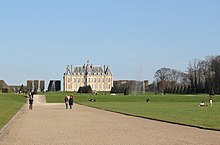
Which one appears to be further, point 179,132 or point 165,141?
point 179,132

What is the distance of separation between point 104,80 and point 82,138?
134 m

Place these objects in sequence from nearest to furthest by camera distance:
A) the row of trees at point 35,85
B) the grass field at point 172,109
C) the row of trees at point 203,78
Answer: the grass field at point 172,109, the row of trees at point 203,78, the row of trees at point 35,85

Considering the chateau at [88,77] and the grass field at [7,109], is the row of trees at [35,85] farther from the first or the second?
the grass field at [7,109]

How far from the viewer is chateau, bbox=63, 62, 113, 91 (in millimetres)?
145875

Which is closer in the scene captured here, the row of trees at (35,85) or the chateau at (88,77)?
the row of trees at (35,85)

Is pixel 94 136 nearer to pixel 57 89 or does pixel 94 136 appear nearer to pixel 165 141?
pixel 165 141

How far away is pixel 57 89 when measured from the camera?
140 meters

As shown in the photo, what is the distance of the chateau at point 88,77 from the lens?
479 ft

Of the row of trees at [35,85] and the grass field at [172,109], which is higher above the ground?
the row of trees at [35,85]

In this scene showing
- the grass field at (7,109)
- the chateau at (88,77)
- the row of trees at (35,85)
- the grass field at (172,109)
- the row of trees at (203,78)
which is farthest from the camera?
the chateau at (88,77)

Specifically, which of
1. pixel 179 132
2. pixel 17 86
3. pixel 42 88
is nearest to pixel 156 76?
pixel 42 88

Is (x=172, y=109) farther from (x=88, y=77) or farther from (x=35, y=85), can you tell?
(x=88, y=77)

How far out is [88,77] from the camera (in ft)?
482

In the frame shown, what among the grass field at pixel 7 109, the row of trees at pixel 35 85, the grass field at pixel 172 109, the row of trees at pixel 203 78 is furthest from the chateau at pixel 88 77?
the grass field at pixel 7 109
